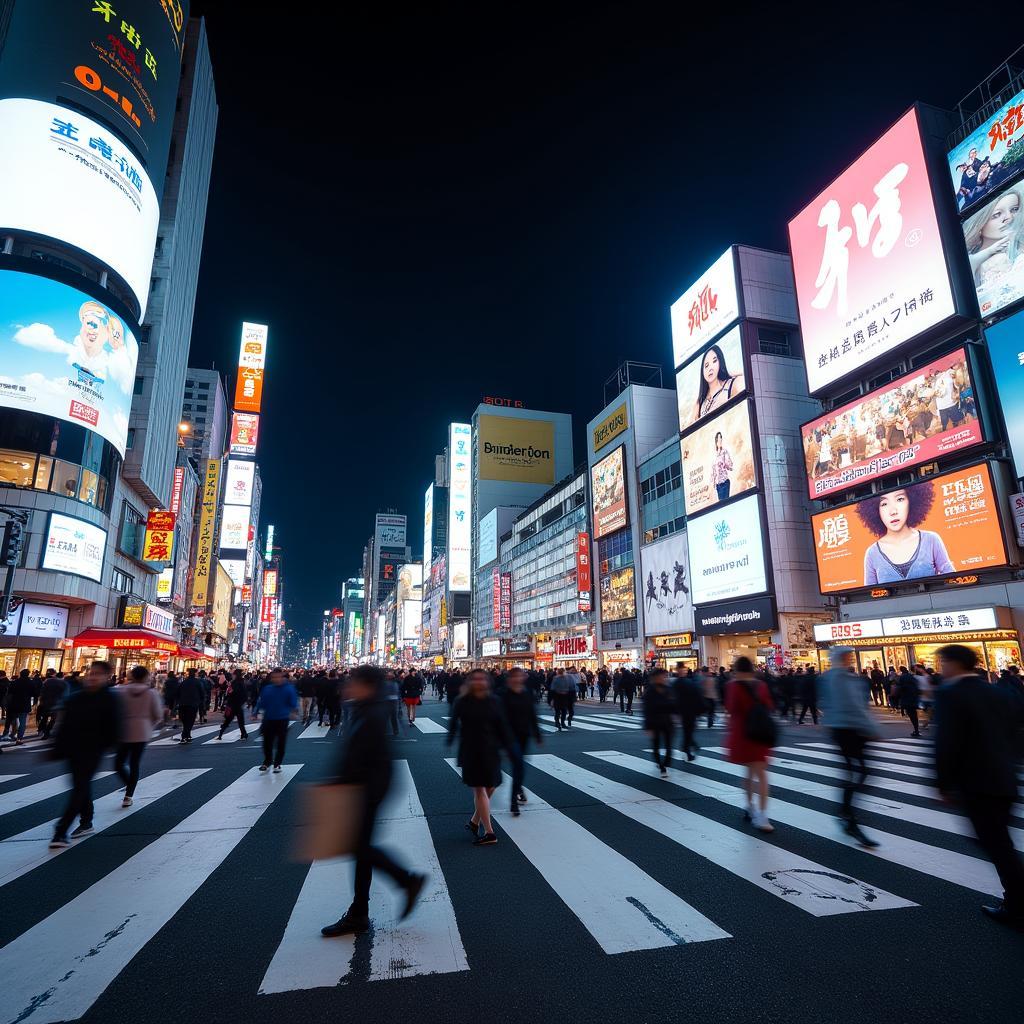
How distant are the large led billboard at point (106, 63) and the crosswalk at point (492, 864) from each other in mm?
39121

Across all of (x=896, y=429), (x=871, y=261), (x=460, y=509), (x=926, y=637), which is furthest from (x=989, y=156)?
(x=460, y=509)

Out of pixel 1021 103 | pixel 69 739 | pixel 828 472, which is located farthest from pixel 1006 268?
pixel 69 739

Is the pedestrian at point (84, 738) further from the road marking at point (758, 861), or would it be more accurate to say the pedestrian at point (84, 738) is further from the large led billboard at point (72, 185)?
the large led billboard at point (72, 185)

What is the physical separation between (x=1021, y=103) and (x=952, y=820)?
35628mm

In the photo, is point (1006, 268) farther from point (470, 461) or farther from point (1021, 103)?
point (470, 461)

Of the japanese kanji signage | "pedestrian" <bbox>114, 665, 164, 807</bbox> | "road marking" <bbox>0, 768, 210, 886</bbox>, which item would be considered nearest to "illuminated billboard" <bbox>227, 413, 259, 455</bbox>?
the japanese kanji signage

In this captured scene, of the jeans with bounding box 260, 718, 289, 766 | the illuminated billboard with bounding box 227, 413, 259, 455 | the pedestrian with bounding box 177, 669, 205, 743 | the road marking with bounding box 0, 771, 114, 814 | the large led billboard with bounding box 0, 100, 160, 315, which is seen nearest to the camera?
the road marking with bounding box 0, 771, 114, 814

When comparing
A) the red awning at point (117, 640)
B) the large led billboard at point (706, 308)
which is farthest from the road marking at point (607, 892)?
the large led billboard at point (706, 308)

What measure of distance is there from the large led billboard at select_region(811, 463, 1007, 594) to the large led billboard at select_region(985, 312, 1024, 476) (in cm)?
159

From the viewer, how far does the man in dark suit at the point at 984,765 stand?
4191 millimetres

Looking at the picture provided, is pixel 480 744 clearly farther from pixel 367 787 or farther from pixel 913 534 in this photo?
pixel 913 534

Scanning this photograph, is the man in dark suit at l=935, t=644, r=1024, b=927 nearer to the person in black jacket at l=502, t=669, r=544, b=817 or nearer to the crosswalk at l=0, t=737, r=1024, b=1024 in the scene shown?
the crosswalk at l=0, t=737, r=1024, b=1024

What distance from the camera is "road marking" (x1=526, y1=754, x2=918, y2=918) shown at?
4.59 meters

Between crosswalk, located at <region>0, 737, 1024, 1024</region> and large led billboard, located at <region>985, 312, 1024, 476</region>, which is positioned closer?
crosswalk, located at <region>0, 737, 1024, 1024</region>
